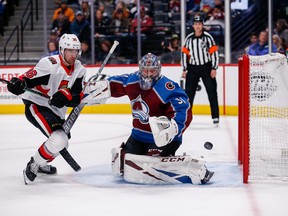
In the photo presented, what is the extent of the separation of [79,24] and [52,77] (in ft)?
18.0

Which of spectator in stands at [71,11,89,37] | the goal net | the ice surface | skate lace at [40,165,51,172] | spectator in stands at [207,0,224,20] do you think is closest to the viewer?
the ice surface

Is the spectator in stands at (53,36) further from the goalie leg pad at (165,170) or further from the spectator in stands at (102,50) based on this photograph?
the goalie leg pad at (165,170)

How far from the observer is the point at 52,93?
4949 mm

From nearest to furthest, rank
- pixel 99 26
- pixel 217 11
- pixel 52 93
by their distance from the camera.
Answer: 1. pixel 52 93
2. pixel 217 11
3. pixel 99 26

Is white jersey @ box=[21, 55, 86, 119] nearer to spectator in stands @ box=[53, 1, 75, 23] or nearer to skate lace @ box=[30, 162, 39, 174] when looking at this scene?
skate lace @ box=[30, 162, 39, 174]

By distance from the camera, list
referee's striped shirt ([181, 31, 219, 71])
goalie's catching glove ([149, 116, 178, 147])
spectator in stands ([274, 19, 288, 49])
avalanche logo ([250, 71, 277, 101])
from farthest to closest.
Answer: spectator in stands ([274, 19, 288, 49])
referee's striped shirt ([181, 31, 219, 71])
avalanche logo ([250, 71, 277, 101])
goalie's catching glove ([149, 116, 178, 147])

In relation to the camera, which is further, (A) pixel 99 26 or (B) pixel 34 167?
(A) pixel 99 26

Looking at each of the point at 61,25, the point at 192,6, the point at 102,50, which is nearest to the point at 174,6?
the point at 192,6

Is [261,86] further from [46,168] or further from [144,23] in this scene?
[144,23]

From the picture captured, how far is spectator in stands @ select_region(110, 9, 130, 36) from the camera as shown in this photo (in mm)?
10250

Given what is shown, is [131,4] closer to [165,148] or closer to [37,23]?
[37,23]

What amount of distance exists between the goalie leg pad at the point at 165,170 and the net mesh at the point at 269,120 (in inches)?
16.7

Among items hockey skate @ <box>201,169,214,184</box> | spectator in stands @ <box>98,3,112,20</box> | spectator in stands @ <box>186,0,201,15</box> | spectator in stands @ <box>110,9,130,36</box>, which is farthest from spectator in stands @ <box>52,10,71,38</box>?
hockey skate @ <box>201,169,214,184</box>

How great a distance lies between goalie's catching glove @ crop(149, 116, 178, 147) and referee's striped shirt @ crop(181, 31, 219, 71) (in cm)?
365
